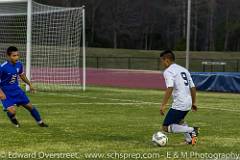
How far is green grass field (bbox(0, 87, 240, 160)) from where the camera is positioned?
11070 mm

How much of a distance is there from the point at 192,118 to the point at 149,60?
59.0 metres

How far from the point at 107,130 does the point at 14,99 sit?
2187mm

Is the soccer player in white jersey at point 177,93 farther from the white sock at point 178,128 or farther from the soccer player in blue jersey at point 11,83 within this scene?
the soccer player in blue jersey at point 11,83

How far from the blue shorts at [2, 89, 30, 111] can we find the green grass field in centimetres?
58

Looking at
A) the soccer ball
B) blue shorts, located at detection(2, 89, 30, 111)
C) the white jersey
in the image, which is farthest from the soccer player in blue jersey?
the white jersey

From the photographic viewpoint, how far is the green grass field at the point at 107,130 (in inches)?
436

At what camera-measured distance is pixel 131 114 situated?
1867 cm

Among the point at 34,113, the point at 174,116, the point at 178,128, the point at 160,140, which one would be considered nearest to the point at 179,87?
the point at 174,116

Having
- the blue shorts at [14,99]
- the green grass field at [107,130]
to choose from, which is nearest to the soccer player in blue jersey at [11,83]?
the blue shorts at [14,99]

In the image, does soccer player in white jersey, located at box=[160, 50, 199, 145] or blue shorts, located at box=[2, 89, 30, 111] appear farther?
blue shorts, located at box=[2, 89, 30, 111]

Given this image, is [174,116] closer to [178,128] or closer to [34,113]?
[178,128]

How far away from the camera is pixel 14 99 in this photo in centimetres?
1412

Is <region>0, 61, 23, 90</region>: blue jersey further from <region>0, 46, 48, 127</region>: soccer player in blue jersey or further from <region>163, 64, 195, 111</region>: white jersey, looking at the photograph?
<region>163, 64, 195, 111</region>: white jersey

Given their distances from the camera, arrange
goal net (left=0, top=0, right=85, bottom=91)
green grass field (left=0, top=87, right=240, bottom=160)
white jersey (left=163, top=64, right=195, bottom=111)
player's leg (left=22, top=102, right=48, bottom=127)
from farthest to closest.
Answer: goal net (left=0, top=0, right=85, bottom=91) → player's leg (left=22, top=102, right=48, bottom=127) → white jersey (left=163, top=64, right=195, bottom=111) → green grass field (left=0, top=87, right=240, bottom=160)
